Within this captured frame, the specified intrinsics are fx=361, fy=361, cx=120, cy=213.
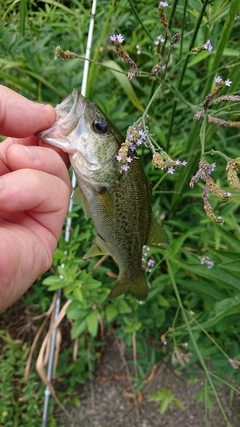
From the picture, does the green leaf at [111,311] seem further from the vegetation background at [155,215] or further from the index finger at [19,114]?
the index finger at [19,114]

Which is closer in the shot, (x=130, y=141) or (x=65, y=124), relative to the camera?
(x=130, y=141)

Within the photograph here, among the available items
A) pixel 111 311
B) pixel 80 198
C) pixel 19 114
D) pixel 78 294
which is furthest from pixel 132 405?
pixel 19 114

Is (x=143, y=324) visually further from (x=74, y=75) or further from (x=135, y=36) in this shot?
(x=135, y=36)

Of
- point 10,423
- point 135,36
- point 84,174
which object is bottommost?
point 10,423

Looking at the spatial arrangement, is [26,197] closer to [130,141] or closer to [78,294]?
[130,141]

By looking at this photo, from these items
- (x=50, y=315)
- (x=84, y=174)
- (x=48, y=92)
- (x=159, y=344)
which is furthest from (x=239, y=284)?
(x=48, y=92)
